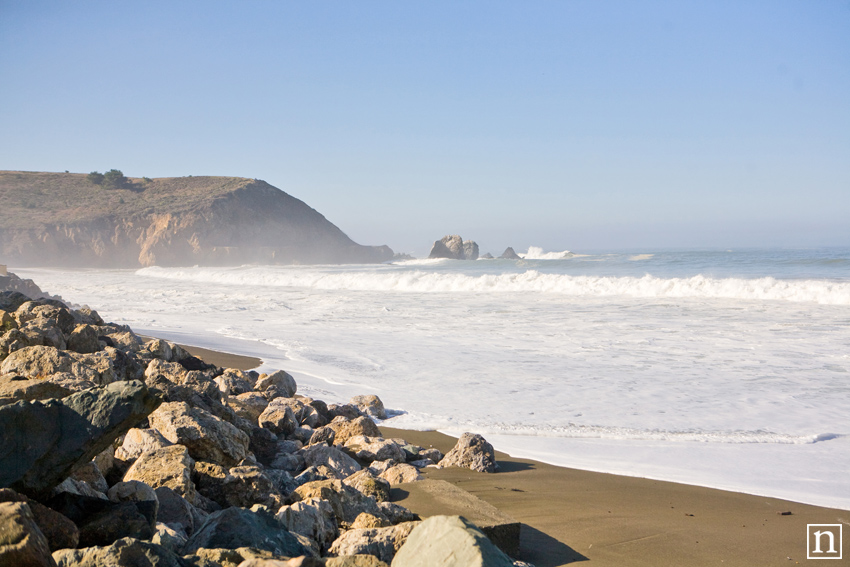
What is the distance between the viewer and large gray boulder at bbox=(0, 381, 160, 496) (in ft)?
6.15

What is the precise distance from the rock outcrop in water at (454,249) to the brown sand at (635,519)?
6487 centimetres

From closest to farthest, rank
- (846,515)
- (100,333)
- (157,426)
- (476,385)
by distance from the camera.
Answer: (157,426) < (846,515) < (100,333) < (476,385)

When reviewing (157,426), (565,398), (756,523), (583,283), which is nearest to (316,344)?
(565,398)

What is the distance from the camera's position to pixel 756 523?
11.1 ft

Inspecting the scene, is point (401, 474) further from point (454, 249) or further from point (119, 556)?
point (454, 249)

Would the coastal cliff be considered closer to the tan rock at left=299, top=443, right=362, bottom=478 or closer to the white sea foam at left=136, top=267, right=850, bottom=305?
the white sea foam at left=136, top=267, right=850, bottom=305

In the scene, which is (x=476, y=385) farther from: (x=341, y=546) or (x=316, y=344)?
(x=341, y=546)

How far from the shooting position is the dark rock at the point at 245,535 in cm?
200

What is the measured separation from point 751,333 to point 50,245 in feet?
203

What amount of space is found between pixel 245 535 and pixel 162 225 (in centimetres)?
6585

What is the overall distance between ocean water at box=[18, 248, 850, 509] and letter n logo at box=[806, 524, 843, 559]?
0.48 meters

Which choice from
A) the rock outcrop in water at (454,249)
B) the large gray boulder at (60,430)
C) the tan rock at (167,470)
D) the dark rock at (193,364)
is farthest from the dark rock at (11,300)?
the rock outcrop in water at (454,249)

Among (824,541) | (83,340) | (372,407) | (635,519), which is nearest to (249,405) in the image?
(372,407)

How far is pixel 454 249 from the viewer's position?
69.4 m
